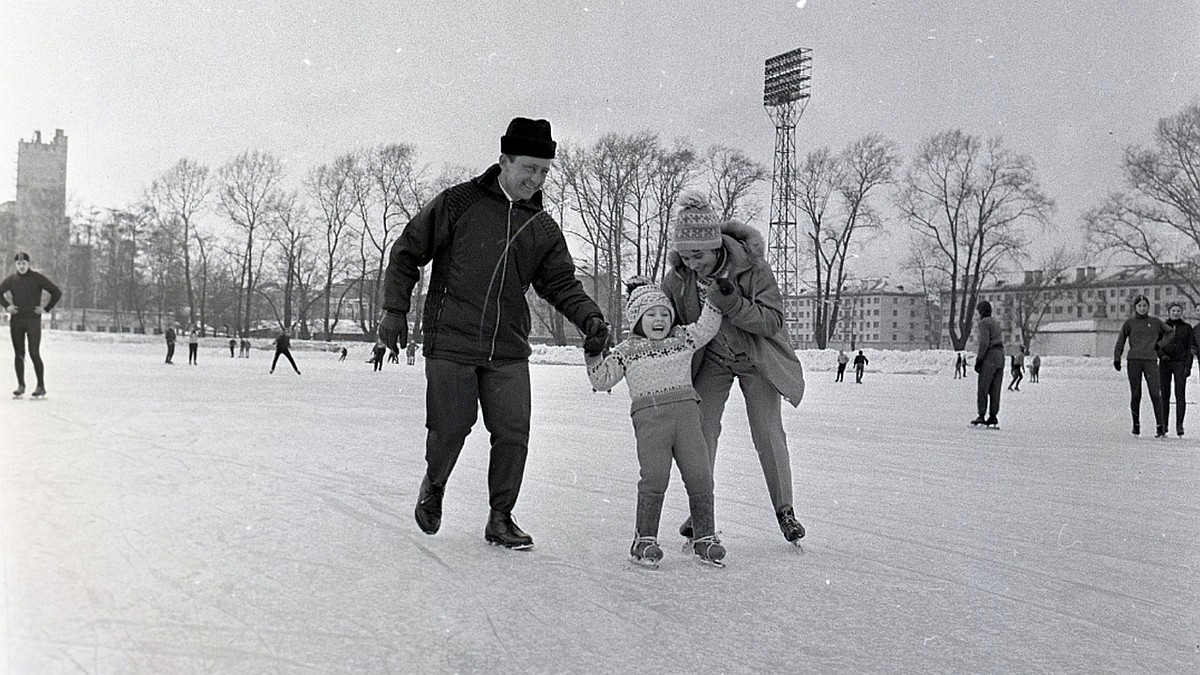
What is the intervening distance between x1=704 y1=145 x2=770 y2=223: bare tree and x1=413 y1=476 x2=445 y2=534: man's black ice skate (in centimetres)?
773

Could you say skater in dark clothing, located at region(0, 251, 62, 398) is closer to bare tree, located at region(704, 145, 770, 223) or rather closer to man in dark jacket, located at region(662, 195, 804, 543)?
man in dark jacket, located at region(662, 195, 804, 543)

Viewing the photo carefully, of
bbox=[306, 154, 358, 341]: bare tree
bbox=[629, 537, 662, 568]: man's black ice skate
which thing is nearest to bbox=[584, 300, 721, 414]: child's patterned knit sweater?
bbox=[629, 537, 662, 568]: man's black ice skate

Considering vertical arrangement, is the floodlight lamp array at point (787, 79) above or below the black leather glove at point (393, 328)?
above

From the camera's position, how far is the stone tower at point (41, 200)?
1968mm

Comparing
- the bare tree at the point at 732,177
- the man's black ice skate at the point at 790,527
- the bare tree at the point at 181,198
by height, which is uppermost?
the bare tree at the point at 732,177

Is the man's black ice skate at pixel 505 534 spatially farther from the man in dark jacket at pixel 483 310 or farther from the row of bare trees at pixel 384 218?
the row of bare trees at pixel 384 218

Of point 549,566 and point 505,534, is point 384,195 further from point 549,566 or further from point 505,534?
point 549,566

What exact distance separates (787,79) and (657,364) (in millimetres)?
9140

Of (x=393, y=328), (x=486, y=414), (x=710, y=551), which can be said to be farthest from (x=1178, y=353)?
(x=393, y=328)

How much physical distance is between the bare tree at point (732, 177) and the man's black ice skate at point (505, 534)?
7.77m

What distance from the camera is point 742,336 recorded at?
3.35 m

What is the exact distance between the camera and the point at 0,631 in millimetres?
1708

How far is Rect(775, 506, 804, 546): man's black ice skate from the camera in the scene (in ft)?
10.6

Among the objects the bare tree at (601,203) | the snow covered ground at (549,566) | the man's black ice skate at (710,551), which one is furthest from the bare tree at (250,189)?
the man's black ice skate at (710,551)
